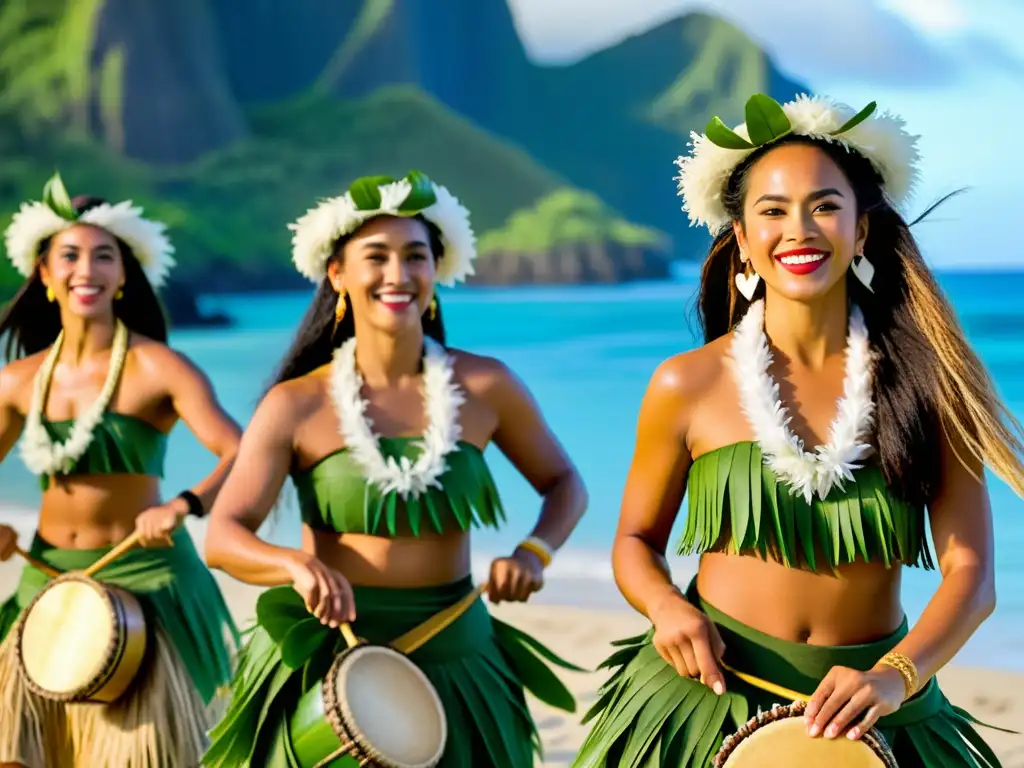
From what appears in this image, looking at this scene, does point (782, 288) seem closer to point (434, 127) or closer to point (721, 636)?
point (721, 636)

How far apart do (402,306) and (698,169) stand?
0.73 metres

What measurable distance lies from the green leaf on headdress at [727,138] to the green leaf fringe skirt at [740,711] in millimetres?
623

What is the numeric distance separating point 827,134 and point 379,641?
112 cm

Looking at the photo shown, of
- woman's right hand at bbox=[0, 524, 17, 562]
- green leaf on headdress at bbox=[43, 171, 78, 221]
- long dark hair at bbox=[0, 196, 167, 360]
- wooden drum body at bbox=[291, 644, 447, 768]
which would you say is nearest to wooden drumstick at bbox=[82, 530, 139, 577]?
woman's right hand at bbox=[0, 524, 17, 562]

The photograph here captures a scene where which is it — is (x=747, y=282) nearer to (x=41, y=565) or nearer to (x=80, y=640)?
(x=80, y=640)

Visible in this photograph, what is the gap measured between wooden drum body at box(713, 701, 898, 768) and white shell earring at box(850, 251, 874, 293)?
578 millimetres

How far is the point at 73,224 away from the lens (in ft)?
12.7

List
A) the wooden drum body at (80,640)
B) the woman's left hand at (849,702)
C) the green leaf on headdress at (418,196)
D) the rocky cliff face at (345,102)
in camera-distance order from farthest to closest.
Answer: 1. the rocky cliff face at (345,102)
2. the wooden drum body at (80,640)
3. the green leaf on headdress at (418,196)
4. the woman's left hand at (849,702)

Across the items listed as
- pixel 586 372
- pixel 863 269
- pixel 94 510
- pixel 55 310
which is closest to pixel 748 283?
pixel 863 269

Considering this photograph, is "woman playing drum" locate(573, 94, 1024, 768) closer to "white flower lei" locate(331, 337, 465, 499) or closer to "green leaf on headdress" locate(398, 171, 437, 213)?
"white flower lei" locate(331, 337, 465, 499)

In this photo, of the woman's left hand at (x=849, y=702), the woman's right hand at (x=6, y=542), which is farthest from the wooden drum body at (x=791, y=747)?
the woman's right hand at (x=6, y=542)

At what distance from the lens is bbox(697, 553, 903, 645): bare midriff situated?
2.17 metres

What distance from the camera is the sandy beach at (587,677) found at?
4809 mm

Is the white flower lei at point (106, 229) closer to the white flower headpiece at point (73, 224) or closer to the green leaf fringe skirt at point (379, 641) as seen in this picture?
the white flower headpiece at point (73, 224)
